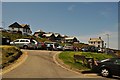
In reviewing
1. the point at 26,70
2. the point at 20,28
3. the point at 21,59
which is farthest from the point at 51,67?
the point at 20,28

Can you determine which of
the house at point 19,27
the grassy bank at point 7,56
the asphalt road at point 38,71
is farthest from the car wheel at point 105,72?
the house at point 19,27

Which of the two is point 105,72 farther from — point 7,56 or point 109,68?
point 7,56

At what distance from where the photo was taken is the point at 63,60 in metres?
24.6

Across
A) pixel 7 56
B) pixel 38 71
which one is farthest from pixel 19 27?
pixel 38 71

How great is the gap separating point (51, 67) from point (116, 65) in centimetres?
516

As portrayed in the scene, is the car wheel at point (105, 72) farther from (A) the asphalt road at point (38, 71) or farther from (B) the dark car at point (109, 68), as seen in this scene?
(A) the asphalt road at point (38, 71)

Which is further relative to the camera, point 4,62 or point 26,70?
point 4,62

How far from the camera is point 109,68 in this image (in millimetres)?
18766

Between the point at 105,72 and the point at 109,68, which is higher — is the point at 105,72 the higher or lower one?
the lower one

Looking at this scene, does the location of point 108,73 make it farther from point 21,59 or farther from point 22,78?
point 21,59

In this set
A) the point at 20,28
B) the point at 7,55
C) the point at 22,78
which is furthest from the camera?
the point at 20,28

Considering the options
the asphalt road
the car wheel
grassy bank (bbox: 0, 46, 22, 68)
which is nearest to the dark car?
the car wheel

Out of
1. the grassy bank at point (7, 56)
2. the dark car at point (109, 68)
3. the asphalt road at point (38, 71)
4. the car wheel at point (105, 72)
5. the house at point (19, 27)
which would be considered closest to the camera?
the asphalt road at point (38, 71)

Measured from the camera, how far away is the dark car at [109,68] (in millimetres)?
18453
